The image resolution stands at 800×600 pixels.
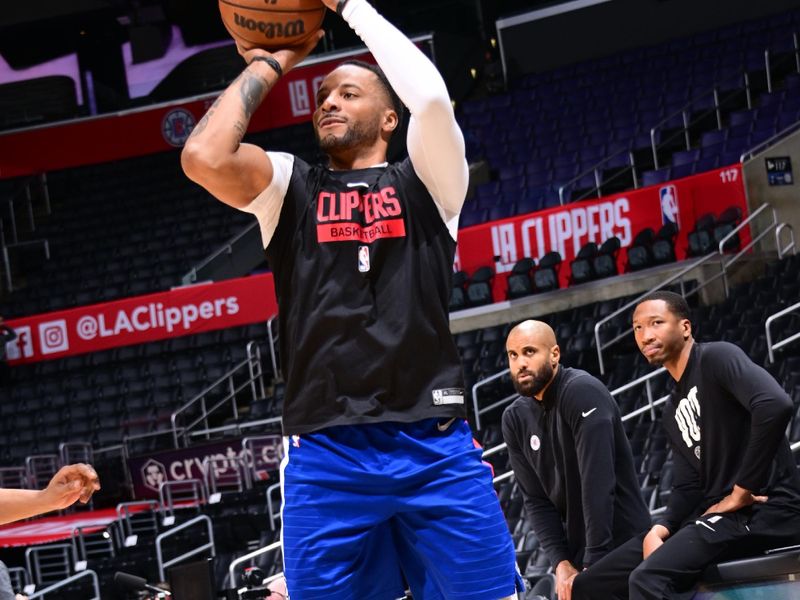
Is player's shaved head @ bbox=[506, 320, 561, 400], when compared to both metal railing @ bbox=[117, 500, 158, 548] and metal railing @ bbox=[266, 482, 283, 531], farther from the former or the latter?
metal railing @ bbox=[117, 500, 158, 548]

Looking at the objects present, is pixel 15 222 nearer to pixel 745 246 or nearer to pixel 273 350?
pixel 273 350

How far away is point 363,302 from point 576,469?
2315 mm

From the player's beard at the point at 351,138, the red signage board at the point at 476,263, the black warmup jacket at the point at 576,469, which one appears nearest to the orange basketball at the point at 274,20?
the player's beard at the point at 351,138

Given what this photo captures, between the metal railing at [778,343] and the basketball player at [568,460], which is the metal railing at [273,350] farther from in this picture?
the basketball player at [568,460]

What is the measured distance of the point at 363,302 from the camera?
270 centimetres

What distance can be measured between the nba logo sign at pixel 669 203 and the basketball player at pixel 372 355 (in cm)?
1233

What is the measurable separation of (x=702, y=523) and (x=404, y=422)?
2.07m

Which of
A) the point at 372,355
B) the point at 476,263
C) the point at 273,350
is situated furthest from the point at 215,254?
the point at 372,355

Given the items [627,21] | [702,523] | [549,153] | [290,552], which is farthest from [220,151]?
[627,21]

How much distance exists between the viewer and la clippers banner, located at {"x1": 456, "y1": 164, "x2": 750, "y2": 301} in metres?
14.7

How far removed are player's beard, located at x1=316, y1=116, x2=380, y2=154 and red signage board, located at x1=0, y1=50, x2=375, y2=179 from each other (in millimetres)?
17816

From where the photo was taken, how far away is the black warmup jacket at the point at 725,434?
14.0 ft

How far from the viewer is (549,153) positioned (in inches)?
722

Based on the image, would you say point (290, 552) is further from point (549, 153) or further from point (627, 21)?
point (627, 21)
